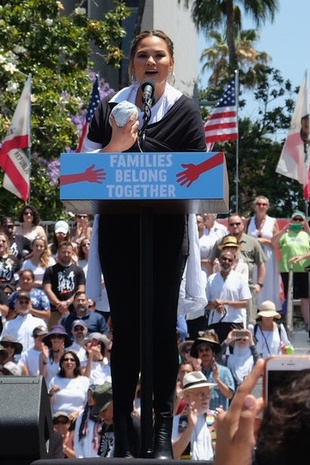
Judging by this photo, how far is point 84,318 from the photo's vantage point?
12305mm

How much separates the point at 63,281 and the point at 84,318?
2.71 ft

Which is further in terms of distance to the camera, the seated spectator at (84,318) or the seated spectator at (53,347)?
the seated spectator at (84,318)

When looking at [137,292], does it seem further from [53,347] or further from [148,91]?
[53,347]

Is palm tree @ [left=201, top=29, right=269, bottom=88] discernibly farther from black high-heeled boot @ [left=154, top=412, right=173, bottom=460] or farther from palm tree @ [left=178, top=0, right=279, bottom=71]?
black high-heeled boot @ [left=154, top=412, right=173, bottom=460]

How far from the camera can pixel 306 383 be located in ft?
7.77

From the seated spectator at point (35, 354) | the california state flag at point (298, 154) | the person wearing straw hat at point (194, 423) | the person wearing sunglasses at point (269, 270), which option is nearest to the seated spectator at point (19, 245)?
the seated spectator at point (35, 354)

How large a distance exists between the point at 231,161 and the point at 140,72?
1421 inches

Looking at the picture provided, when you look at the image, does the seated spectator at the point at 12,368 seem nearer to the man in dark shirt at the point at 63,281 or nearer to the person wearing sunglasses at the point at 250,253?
the man in dark shirt at the point at 63,281

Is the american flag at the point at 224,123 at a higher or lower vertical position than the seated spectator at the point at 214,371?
higher

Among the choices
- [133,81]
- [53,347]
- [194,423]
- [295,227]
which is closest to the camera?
[133,81]

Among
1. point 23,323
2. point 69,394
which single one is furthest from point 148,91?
point 23,323

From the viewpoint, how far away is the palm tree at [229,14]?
43.2 metres

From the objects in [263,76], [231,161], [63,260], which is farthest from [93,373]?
[263,76]

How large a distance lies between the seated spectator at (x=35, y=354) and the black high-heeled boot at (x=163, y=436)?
6.11 m
